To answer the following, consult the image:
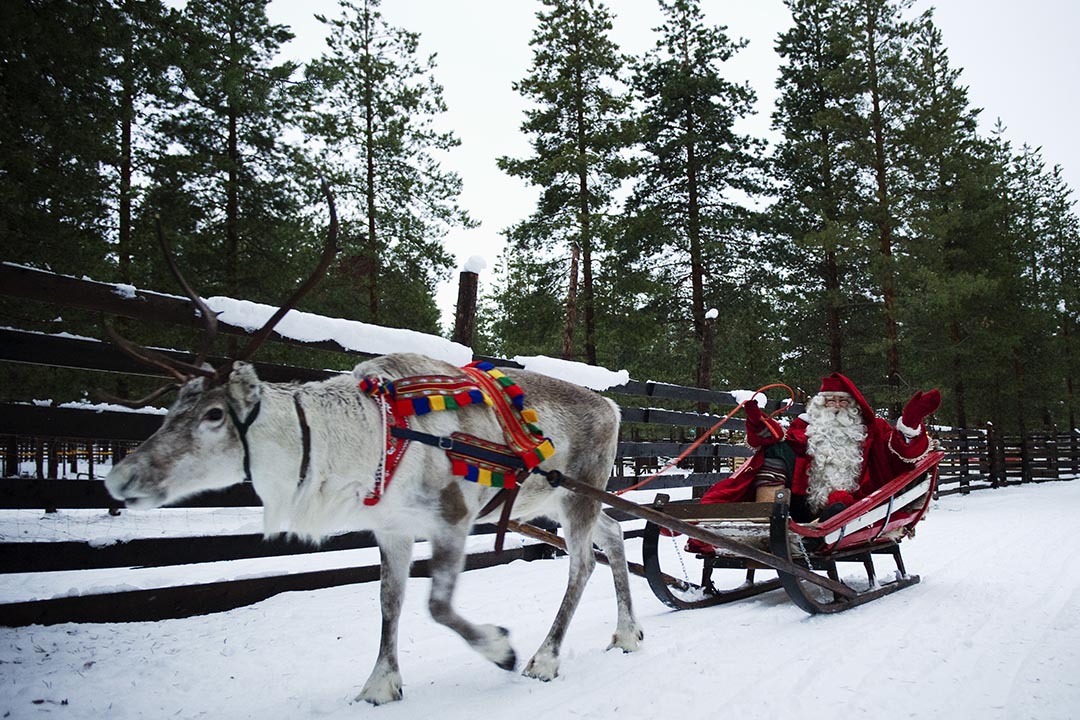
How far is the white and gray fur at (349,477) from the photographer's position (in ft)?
8.46

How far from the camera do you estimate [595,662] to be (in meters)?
3.64

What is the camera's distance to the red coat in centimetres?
543

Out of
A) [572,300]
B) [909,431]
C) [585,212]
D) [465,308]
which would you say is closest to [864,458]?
[909,431]

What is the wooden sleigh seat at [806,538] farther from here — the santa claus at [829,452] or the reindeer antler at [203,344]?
the reindeer antler at [203,344]

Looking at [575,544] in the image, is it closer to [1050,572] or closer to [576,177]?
[1050,572]

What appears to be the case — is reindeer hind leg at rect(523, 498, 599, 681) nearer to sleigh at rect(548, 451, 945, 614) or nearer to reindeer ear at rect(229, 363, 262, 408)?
sleigh at rect(548, 451, 945, 614)

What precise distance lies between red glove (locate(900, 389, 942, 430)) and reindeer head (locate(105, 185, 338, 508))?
478cm

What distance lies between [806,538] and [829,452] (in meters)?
0.94

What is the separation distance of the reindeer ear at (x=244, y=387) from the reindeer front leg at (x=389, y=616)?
3.06ft

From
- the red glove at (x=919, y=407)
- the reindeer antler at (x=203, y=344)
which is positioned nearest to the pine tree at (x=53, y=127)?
the reindeer antler at (x=203, y=344)

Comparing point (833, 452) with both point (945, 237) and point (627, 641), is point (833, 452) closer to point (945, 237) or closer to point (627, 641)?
point (627, 641)

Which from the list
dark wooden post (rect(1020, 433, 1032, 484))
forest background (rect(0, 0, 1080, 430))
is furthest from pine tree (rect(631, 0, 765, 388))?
dark wooden post (rect(1020, 433, 1032, 484))

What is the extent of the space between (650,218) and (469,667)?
16.5 meters

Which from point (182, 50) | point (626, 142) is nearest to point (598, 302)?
point (626, 142)
